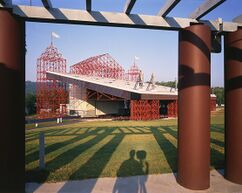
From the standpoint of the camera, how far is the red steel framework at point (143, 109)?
109 feet

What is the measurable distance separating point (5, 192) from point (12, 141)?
98cm

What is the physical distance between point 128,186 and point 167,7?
154 inches

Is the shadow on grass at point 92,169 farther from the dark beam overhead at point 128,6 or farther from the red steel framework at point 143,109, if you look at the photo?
the red steel framework at point 143,109

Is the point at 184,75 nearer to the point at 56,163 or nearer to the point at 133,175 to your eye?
the point at 133,175

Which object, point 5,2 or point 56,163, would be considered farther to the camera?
point 56,163

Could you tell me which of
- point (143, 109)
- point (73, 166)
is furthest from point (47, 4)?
point (143, 109)

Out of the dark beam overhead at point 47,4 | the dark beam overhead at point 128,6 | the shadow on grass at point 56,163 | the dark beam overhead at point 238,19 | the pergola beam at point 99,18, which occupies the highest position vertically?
the dark beam overhead at point 238,19

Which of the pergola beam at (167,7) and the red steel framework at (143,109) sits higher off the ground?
the pergola beam at (167,7)

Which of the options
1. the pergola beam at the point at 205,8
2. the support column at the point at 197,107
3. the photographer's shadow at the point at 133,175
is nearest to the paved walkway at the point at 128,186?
the photographer's shadow at the point at 133,175

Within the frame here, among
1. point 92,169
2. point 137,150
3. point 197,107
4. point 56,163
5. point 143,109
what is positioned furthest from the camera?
point 143,109

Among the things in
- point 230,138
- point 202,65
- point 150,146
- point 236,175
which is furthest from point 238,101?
point 150,146

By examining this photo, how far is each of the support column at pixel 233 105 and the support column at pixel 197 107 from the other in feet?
2.73

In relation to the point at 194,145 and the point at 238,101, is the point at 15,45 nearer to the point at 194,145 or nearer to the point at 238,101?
the point at 194,145

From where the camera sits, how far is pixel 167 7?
505 centimetres
